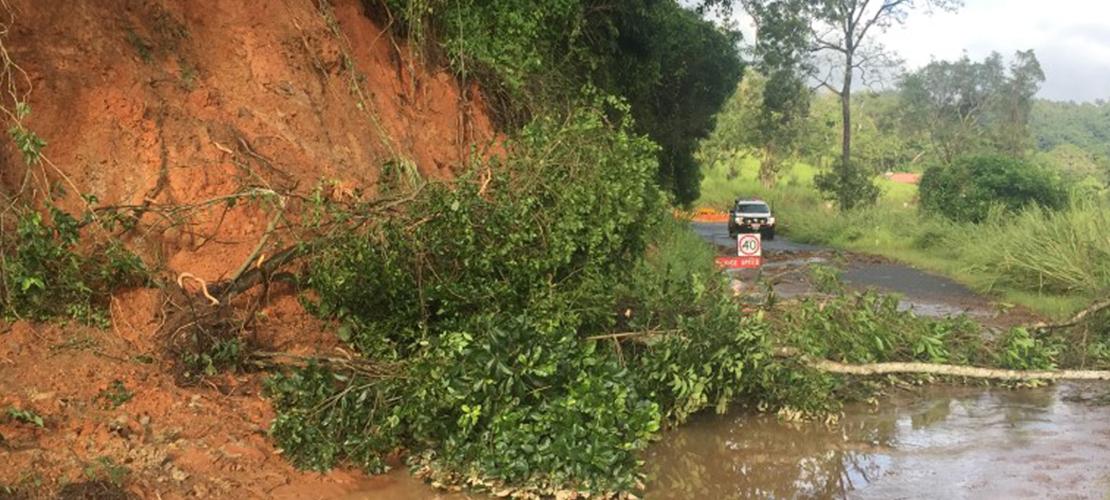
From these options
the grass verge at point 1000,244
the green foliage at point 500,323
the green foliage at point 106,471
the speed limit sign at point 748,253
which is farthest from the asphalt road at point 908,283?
the green foliage at point 106,471

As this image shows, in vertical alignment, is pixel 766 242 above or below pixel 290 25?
below

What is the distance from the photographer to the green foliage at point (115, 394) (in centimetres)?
670

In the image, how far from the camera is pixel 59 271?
24.0 ft

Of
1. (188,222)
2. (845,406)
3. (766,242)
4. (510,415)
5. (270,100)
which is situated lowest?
(766,242)

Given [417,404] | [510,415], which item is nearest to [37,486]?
[417,404]

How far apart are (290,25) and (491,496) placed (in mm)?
5296

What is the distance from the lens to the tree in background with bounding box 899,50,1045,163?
5909 centimetres

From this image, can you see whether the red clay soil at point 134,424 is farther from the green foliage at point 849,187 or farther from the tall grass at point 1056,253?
the green foliage at point 849,187

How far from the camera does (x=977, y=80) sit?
63.4 meters

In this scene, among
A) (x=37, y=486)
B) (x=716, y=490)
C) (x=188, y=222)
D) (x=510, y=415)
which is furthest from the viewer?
(x=188, y=222)

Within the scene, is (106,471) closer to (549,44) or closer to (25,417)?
(25,417)

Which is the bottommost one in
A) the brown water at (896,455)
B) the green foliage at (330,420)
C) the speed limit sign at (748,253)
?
the brown water at (896,455)

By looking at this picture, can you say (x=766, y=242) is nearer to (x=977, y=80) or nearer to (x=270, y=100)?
(x=270, y=100)

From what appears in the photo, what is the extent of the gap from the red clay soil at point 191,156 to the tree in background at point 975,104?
54.1m
